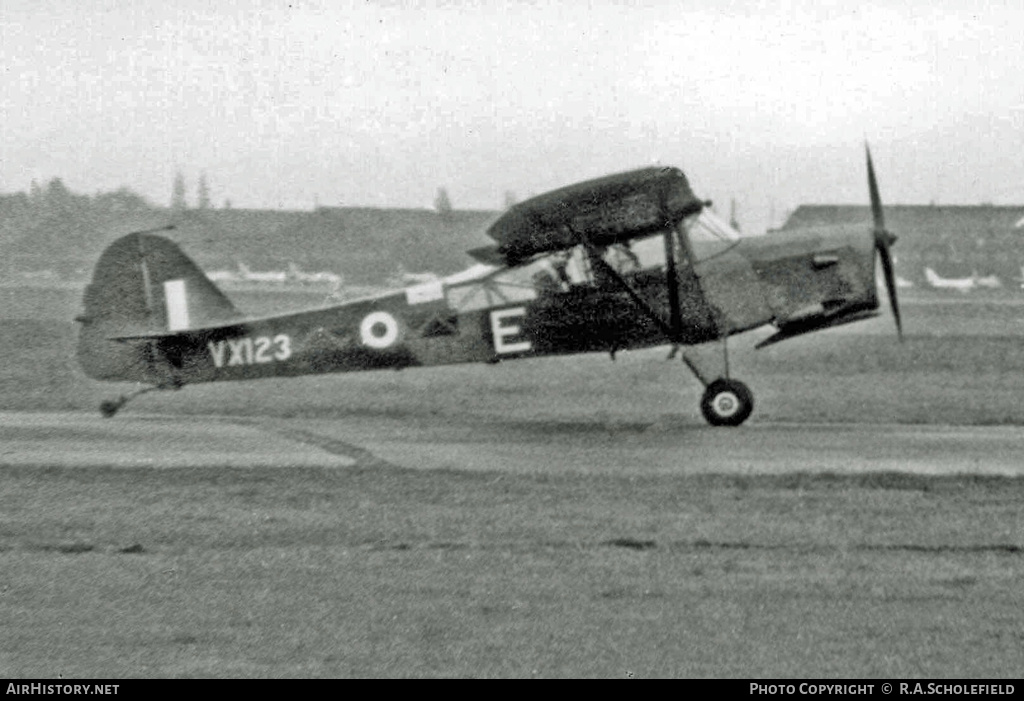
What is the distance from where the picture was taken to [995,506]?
9.96 metres

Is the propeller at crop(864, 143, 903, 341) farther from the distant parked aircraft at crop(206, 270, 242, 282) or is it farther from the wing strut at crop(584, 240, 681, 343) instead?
the distant parked aircraft at crop(206, 270, 242, 282)

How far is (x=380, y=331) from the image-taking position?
15.4 m

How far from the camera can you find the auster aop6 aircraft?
47.3 feet

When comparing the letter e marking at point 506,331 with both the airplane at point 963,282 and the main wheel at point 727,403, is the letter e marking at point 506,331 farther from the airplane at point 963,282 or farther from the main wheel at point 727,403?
the airplane at point 963,282

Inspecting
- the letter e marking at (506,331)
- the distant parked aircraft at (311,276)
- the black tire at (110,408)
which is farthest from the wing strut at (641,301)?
the distant parked aircraft at (311,276)

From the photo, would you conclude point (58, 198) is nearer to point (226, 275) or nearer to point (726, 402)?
point (726, 402)

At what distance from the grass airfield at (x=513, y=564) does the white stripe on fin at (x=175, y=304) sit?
1365 millimetres

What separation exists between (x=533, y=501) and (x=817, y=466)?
2995 millimetres

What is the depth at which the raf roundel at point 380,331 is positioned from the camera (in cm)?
1541

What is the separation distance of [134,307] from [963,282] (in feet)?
245

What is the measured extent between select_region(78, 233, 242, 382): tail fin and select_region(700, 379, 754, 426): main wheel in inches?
225

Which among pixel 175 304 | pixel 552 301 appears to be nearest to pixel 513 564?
pixel 552 301

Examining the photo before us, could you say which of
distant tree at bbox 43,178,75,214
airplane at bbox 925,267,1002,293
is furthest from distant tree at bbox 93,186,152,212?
airplane at bbox 925,267,1002,293
